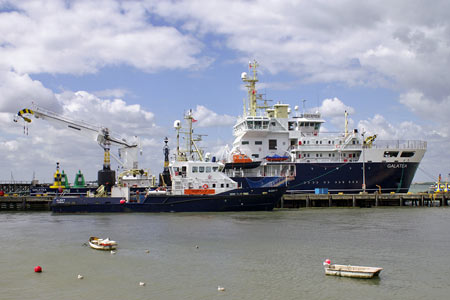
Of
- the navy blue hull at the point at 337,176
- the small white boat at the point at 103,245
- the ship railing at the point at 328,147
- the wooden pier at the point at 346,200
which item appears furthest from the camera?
the ship railing at the point at 328,147

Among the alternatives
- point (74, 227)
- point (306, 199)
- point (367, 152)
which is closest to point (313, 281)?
point (74, 227)

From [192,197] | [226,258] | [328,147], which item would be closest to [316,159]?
[328,147]

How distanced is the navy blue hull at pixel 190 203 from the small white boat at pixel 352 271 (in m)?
18.8

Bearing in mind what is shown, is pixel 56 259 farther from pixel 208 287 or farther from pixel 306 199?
pixel 306 199

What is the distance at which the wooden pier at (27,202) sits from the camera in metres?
40.2

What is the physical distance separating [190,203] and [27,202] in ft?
59.5

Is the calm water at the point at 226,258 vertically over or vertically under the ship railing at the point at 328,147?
under

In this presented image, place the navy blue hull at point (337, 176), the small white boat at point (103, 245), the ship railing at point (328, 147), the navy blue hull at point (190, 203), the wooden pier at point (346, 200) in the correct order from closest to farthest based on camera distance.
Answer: the small white boat at point (103, 245) < the navy blue hull at point (190, 203) < the wooden pier at point (346, 200) < the navy blue hull at point (337, 176) < the ship railing at point (328, 147)

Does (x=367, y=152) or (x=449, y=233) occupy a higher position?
(x=367, y=152)

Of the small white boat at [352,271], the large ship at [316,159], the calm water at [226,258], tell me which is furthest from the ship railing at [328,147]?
the small white boat at [352,271]

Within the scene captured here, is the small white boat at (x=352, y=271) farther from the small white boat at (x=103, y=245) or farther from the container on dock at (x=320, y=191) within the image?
the container on dock at (x=320, y=191)

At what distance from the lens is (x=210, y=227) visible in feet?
81.7

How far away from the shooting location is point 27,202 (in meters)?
40.8

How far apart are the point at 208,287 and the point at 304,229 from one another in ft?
39.9
